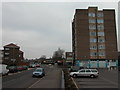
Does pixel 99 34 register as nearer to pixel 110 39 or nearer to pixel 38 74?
pixel 110 39

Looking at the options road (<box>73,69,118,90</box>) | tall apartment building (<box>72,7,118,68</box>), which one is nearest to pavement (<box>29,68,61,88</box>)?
road (<box>73,69,118,90</box>)

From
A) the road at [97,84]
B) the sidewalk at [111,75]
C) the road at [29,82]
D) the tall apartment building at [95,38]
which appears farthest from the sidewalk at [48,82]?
the tall apartment building at [95,38]

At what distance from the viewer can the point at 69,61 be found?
12700 centimetres

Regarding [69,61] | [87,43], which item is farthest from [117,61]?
[69,61]

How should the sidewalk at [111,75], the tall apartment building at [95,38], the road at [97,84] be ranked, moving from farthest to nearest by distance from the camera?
the tall apartment building at [95,38]
the sidewalk at [111,75]
the road at [97,84]

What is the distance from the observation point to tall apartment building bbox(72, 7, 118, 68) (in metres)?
86.3

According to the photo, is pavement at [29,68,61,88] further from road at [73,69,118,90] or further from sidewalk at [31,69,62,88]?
road at [73,69,118,90]

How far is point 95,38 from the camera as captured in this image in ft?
289

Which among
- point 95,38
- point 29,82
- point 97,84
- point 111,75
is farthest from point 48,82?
point 95,38

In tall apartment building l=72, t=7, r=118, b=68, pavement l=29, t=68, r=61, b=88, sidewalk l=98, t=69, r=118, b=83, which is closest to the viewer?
pavement l=29, t=68, r=61, b=88

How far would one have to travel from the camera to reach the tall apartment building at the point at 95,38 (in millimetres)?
86312

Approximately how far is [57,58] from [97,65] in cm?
6334

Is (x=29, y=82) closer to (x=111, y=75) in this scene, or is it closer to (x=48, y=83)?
(x=48, y=83)

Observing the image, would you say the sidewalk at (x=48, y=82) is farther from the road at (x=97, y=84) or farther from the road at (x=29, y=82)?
the road at (x=97, y=84)
